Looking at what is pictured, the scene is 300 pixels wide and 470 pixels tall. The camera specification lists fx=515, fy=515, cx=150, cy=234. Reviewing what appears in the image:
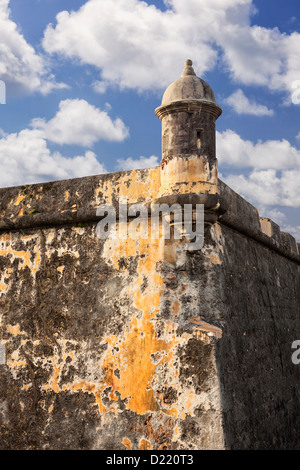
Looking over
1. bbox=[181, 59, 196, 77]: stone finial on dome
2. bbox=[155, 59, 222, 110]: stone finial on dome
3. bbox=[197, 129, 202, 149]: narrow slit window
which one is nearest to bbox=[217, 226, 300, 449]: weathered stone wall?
bbox=[197, 129, 202, 149]: narrow slit window

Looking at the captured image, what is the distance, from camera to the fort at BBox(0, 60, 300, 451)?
4699 millimetres

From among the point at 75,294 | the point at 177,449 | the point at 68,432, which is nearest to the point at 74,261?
the point at 75,294

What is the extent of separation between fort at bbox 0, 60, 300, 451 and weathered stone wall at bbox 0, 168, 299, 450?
0.5 inches

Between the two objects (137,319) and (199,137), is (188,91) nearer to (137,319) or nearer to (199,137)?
(199,137)

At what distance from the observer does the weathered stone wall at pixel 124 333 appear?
4.68m

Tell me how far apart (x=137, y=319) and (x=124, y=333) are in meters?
0.19

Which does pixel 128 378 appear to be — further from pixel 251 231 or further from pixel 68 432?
pixel 251 231

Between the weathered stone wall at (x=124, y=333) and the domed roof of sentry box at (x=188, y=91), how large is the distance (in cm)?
76

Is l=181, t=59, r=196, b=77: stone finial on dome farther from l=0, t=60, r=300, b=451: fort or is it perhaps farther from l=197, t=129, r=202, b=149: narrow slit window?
l=197, t=129, r=202, b=149: narrow slit window

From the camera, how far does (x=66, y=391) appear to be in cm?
513

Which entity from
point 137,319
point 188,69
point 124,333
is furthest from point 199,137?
point 124,333

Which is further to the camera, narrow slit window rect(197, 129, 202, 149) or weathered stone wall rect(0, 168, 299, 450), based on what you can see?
narrow slit window rect(197, 129, 202, 149)
